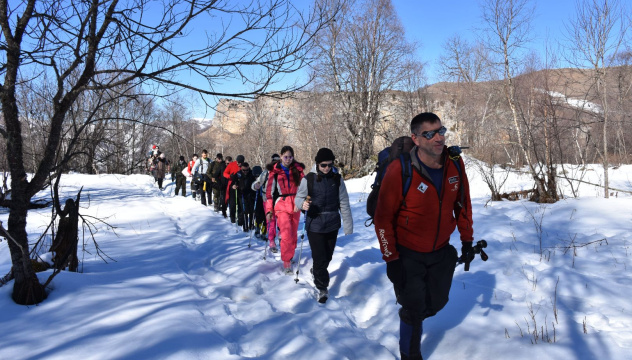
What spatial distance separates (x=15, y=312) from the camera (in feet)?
10.6

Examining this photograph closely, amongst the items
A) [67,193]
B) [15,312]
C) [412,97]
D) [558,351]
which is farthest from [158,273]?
[412,97]

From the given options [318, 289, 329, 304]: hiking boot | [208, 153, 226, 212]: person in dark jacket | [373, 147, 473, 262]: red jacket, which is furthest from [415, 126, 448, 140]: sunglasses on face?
[208, 153, 226, 212]: person in dark jacket

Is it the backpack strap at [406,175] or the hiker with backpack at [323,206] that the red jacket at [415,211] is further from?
the hiker with backpack at [323,206]

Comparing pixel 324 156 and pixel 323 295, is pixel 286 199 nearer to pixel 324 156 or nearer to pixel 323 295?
pixel 324 156

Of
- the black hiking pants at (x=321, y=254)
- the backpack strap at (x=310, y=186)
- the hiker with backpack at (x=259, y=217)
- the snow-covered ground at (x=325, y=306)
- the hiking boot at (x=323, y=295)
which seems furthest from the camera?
the hiker with backpack at (x=259, y=217)

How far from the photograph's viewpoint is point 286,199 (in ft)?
20.4

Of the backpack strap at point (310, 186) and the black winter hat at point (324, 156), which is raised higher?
the black winter hat at point (324, 156)

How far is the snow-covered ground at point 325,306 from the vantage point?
118 inches

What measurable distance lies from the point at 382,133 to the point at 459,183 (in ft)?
68.8

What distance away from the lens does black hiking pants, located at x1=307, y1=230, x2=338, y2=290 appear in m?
4.89

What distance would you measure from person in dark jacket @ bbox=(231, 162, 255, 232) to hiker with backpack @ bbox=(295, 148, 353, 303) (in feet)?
14.7

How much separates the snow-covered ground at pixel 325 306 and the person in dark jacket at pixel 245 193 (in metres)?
2.16

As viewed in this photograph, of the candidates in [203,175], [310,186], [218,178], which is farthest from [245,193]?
[203,175]

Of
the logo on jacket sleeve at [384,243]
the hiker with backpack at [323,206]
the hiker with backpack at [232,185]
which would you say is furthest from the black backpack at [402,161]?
the hiker with backpack at [232,185]
